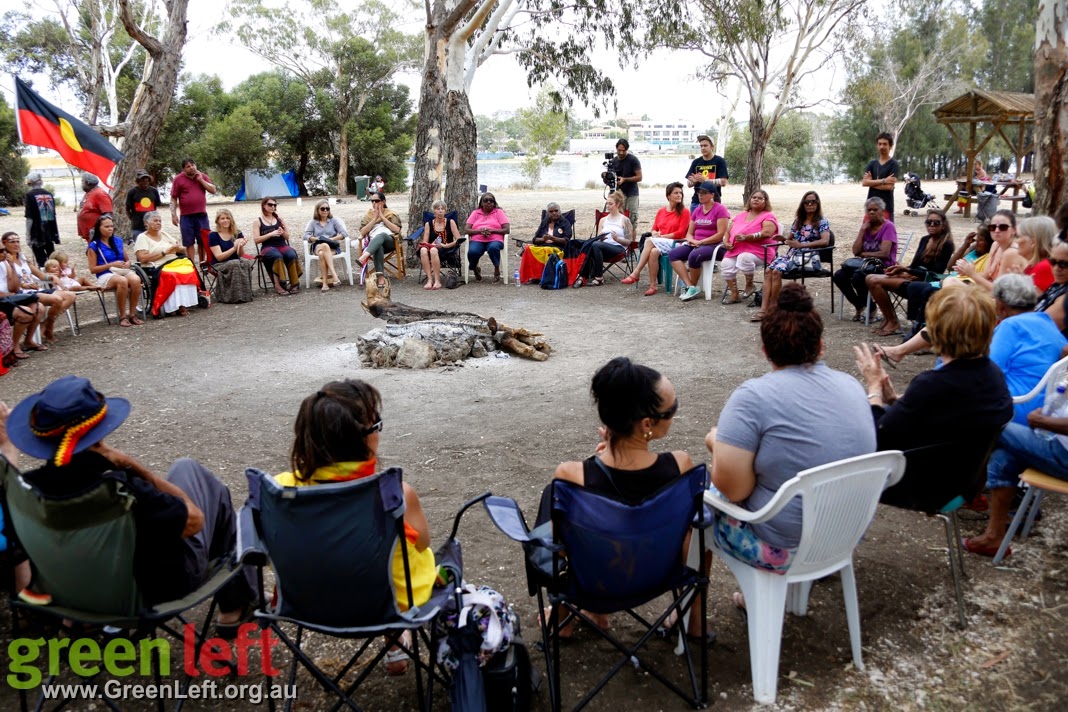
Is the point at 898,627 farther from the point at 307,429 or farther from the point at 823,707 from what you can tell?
the point at 307,429

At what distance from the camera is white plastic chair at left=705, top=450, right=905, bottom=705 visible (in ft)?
7.55

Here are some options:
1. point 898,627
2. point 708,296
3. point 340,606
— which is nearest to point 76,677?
point 340,606

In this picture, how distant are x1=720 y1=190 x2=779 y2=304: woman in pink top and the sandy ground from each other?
0.40m

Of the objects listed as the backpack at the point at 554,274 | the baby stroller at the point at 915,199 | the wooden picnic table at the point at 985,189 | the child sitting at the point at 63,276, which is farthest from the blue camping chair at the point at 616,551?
the baby stroller at the point at 915,199

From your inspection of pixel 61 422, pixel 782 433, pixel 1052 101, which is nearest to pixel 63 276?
pixel 61 422

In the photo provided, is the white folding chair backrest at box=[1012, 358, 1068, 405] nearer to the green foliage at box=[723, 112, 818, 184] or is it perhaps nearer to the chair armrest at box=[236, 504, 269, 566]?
the chair armrest at box=[236, 504, 269, 566]

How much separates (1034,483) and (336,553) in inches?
101

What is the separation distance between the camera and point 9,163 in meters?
26.9

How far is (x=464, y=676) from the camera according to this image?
7.29 ft

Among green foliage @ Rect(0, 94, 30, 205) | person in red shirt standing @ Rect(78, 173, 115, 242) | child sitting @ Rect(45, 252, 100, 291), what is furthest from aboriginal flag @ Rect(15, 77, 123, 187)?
green foliage @ Rect(0, 94, 30, 205)

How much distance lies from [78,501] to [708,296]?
752 centimetres

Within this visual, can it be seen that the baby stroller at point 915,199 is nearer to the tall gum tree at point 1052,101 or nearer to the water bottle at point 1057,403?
the tall gum tree at point 1052,101

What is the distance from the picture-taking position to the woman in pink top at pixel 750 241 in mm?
8312

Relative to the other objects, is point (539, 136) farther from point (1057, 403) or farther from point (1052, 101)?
point (1057, 403)
